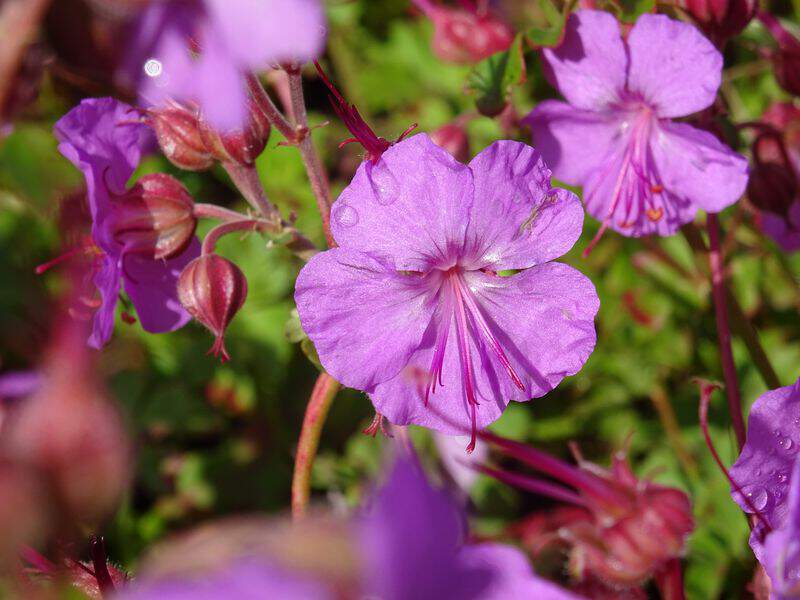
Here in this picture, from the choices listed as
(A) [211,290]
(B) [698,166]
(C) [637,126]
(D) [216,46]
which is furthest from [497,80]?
(D) [216,46]

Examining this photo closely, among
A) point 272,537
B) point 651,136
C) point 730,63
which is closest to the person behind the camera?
point 272,537

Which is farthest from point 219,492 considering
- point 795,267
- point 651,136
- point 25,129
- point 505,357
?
point 795,267

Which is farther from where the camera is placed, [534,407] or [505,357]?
[534,407]

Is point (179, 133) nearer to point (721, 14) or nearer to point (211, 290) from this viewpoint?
point (211, 290)

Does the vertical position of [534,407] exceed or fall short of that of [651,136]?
it falls short

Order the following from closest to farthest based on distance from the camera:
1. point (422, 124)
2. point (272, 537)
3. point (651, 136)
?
point (272, 537) → point (651, 136) → point (422, 124)

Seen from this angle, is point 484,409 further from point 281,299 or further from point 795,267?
point 795,267
